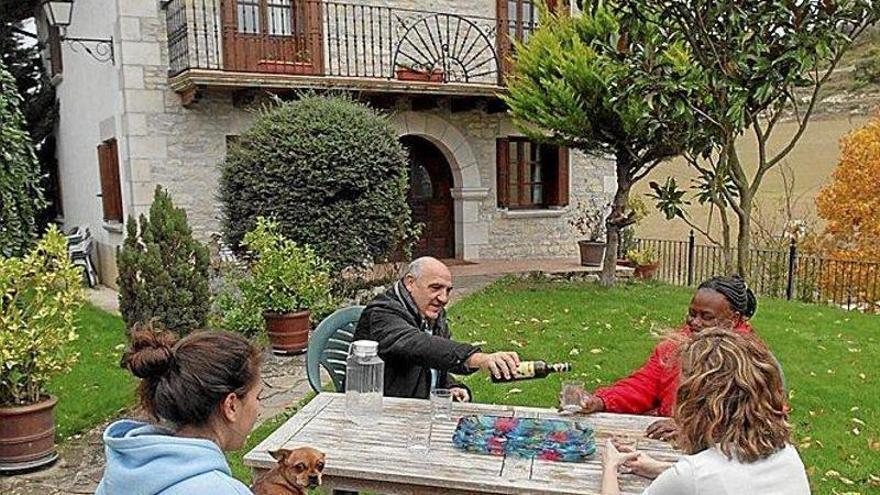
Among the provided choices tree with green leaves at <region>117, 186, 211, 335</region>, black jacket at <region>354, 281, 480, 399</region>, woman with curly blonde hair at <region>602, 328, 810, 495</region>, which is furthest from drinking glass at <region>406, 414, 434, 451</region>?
tree with green leaves at <region>117, 186, 211, 335</region>

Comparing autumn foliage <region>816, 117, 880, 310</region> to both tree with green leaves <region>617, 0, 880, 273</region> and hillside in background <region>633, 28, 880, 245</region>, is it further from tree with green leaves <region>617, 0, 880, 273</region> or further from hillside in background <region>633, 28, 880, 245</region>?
tree with green leaves <region>617, 0, 880, 273</region>

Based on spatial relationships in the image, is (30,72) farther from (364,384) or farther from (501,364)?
(501,364)

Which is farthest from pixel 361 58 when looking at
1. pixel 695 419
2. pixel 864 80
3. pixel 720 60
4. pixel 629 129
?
pixel 864 80

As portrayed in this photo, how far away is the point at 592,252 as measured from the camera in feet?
36.4

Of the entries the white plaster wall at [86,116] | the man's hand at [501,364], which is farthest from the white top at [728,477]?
the white plaster wall at [86,116]

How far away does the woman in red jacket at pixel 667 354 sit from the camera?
280 cm

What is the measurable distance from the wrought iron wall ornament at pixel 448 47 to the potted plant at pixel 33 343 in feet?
23.2

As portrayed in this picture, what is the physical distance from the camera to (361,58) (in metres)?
10.4

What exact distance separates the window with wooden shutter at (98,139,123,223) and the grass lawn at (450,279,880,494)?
17.0 feet

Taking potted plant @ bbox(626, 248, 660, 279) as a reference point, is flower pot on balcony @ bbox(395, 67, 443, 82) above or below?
above

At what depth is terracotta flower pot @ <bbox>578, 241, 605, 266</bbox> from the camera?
11.0 metres

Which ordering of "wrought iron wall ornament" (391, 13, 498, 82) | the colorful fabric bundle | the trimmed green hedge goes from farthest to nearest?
"wrought iron wall ornament" (391, 13, 498, 82) → the trimmed green hedge → the colorful fabric bundle

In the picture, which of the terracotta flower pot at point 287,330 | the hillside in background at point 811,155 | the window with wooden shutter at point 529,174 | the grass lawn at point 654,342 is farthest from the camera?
the hillside in background at point 811,155

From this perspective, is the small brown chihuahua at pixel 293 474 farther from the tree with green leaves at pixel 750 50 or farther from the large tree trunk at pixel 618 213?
the large tree trunk at pixel 618 213
